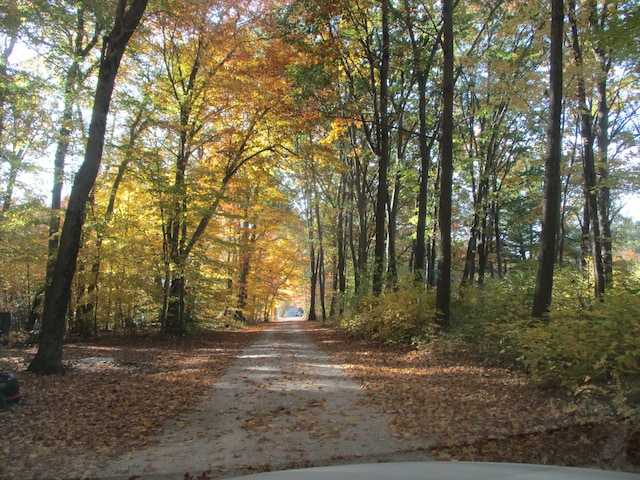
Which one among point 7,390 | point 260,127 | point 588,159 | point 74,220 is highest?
point 260,127

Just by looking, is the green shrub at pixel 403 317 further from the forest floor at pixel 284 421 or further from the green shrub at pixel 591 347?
the green shrub at pixel 591 347

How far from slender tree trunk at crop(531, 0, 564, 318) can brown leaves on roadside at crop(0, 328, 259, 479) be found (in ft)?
21.3

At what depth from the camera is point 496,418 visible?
17.2 feet

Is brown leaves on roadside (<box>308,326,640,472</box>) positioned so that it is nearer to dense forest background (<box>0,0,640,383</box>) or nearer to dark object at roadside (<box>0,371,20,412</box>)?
dense forest background (<box>0,0,640,383</box>)

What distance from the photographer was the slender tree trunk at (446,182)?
11.0 metres

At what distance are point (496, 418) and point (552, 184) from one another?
4.76 m

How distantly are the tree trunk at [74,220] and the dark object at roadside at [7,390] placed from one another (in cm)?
219

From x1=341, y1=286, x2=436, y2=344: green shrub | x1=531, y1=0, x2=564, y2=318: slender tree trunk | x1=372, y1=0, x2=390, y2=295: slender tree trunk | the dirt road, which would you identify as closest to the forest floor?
the dirt road

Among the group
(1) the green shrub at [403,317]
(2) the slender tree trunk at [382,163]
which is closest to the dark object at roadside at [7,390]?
(1) the green shrub at [403,317]

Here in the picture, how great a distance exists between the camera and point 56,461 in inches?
166

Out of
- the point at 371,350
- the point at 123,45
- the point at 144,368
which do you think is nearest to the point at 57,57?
the point at 123,45

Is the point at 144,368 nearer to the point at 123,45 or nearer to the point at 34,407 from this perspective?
the point at 34,407

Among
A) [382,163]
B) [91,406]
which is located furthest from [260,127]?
[91,406]

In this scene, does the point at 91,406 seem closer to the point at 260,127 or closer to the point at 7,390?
the point at 7,390
